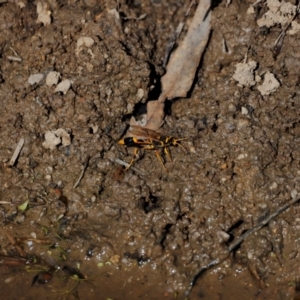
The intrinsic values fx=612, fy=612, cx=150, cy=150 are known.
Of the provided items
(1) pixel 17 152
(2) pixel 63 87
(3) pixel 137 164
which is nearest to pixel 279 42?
(3) pixel 137 164

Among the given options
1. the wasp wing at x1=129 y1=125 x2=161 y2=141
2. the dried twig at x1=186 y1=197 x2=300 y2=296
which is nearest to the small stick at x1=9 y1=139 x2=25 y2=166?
the wasp wing at x1=129 y1=125 x2=161 y2=141

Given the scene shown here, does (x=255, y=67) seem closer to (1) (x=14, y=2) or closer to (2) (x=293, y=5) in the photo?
(2) (x=293, y=5)

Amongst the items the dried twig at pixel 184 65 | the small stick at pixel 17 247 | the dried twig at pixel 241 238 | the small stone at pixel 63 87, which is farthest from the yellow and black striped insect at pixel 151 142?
the small stick at pixel 17 247

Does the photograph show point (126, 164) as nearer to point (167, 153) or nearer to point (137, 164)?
point (137, 164)

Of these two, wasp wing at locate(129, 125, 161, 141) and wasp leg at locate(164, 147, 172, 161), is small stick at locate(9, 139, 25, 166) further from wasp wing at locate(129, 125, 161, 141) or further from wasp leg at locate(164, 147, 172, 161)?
wasp leg at locate(164, 147, 172, 161)

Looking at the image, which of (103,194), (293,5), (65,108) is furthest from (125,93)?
(293,5)

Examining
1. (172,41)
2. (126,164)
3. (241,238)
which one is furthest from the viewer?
(172,41)

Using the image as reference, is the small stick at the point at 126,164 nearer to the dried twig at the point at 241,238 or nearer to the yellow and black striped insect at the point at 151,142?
the yellow and black striped insect at the point at 151,142
